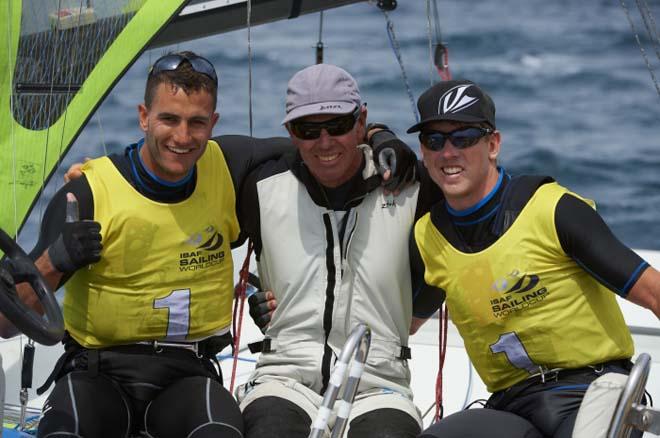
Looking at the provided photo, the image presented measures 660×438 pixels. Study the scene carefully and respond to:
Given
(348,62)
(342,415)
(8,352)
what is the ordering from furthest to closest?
(348,62) < (8,352) < (342,415)

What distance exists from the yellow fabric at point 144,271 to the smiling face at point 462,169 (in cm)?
56

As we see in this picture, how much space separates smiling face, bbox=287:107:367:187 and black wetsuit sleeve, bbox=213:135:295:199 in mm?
144

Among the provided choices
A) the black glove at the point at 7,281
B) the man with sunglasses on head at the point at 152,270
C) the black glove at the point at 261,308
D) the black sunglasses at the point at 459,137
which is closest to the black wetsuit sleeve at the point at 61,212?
the man with sunglasses on head at the point at 152,270

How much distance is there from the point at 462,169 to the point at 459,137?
7 centimetres

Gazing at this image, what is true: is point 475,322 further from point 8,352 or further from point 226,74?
point 226,74

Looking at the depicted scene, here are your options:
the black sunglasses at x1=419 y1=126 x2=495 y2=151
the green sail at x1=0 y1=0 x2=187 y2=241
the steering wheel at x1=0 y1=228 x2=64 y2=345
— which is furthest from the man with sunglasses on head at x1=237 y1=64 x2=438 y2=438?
the green sail at x1=0 y1=0 x2=187 y2=241

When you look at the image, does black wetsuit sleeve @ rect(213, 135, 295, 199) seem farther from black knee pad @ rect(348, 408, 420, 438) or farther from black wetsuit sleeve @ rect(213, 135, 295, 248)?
black knee pad @ rect(348, 408, 420, 438)

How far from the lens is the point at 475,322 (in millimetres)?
2867

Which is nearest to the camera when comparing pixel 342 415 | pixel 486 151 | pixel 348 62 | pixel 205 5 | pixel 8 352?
pixel 342 415

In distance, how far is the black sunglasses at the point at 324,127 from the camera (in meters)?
2.95

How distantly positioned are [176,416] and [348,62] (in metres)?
13.8

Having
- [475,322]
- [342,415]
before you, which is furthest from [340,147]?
[342,415]

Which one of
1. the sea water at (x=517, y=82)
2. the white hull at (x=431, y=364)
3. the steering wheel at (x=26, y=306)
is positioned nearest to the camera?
the steering wheel at (x=26, y=306)

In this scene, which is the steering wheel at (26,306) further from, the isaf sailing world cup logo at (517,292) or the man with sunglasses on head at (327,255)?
the isaf sailing world cup logo at (517,292)
